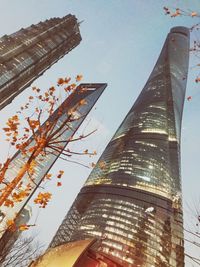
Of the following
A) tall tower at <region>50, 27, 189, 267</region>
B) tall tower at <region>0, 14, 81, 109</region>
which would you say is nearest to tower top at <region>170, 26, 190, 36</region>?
tall tower at <region>50, 27, 189, 267</region>

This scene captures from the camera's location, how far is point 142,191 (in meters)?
85.1

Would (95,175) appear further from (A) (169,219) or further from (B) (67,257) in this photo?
(B) (67,257)

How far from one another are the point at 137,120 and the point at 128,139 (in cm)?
949

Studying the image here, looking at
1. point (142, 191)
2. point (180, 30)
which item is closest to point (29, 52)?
point (142, 191)

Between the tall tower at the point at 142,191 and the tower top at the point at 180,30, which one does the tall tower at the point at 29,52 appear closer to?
the tall tower at the point at 142,191

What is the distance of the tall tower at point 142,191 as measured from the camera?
75.6 meters

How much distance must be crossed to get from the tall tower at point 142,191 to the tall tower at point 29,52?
3672 centimetres

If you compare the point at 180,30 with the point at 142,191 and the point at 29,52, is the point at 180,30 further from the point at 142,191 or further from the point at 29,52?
the point at 29,52

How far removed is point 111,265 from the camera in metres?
9.12

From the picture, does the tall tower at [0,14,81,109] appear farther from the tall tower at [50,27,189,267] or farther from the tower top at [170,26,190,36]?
the tower top at [170,26,190,36]

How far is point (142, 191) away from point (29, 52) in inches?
1983

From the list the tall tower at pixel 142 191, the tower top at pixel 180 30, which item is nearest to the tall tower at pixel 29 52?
the tall tower at pixel 142 191

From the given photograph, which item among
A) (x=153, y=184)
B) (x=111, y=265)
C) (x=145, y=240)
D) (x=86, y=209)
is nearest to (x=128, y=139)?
(x=153, y=184)

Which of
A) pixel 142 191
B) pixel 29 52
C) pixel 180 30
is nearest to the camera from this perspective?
pixel 29 52
